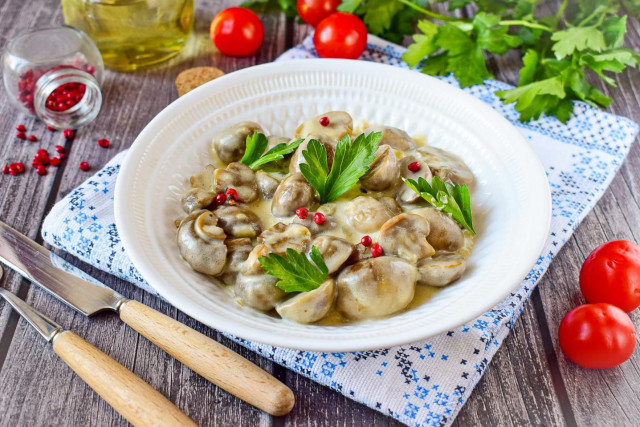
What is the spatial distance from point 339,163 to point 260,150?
0.44 meters

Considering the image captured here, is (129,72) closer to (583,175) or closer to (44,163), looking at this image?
(44,163)

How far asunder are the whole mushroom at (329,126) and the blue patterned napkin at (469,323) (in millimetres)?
1033

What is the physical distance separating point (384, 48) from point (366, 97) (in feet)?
3.92

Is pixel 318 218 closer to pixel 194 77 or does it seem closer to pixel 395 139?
pixel 395 139

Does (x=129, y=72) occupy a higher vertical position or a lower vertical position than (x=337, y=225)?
lower

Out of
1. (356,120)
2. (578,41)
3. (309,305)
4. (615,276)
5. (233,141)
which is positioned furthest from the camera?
(578,41)

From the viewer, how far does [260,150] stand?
312cm

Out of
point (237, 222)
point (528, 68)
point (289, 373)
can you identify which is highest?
point (237, 222)

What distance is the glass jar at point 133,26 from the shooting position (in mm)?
4160

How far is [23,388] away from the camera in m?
2.70

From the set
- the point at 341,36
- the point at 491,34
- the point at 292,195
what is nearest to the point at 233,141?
the point at 292,195

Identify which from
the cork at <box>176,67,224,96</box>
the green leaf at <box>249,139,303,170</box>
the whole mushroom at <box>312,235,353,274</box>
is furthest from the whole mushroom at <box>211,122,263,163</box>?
the cork at <box>176,67,224,96</box>

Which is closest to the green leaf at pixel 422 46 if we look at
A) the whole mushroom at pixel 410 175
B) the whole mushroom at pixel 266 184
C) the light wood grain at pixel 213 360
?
the whole mushroom at pixel 410 175

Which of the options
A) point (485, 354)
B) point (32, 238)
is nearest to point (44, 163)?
point (32, 238)
